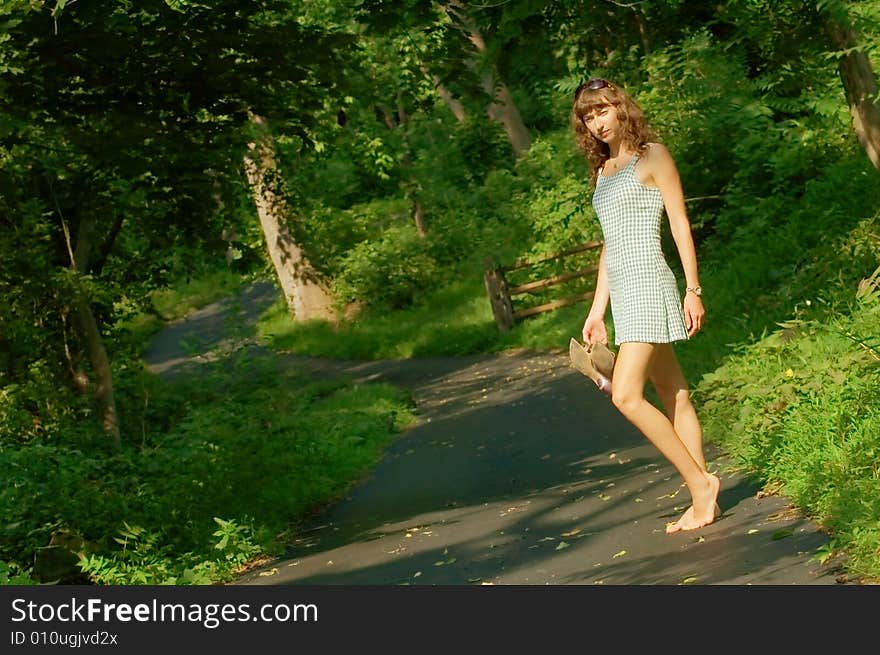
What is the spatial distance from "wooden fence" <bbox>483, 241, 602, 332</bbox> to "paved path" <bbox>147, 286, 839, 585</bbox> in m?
8.43

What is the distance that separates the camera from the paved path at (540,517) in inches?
286

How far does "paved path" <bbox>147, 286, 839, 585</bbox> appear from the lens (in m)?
7.26

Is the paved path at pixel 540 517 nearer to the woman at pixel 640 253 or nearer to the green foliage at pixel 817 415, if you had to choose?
the green foliage at pixel 817 415

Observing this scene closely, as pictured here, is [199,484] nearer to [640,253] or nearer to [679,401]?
[679,401]

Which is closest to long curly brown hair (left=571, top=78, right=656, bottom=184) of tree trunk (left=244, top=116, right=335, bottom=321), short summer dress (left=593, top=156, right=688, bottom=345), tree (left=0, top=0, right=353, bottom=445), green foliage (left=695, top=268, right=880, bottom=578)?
short summer dress (left=593, top=156, right=688, bottom=345)

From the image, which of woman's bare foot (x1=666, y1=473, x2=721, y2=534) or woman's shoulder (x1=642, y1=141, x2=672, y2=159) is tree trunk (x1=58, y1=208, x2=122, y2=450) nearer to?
woman's bare foot (x1=666, y1=473, x2=721, y2=534)

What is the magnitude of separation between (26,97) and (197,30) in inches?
56.2

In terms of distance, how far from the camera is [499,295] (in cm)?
2641

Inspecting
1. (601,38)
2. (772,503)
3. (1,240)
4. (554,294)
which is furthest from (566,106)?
(772,503)

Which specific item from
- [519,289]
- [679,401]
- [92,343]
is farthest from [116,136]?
[519,289]

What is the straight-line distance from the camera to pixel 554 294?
27438mm

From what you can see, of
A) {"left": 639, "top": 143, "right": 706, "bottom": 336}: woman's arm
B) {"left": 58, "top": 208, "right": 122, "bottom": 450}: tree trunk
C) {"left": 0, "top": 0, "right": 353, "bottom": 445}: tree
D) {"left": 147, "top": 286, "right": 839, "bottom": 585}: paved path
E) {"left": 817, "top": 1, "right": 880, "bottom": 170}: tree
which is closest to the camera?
{"left": 147, "top": 286, "right": 839, "bottom": 585}: paved path

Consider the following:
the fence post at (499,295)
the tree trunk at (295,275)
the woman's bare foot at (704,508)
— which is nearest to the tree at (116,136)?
the woman's bare foot at (704,508)

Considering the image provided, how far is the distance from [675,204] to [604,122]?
1.82 ft
